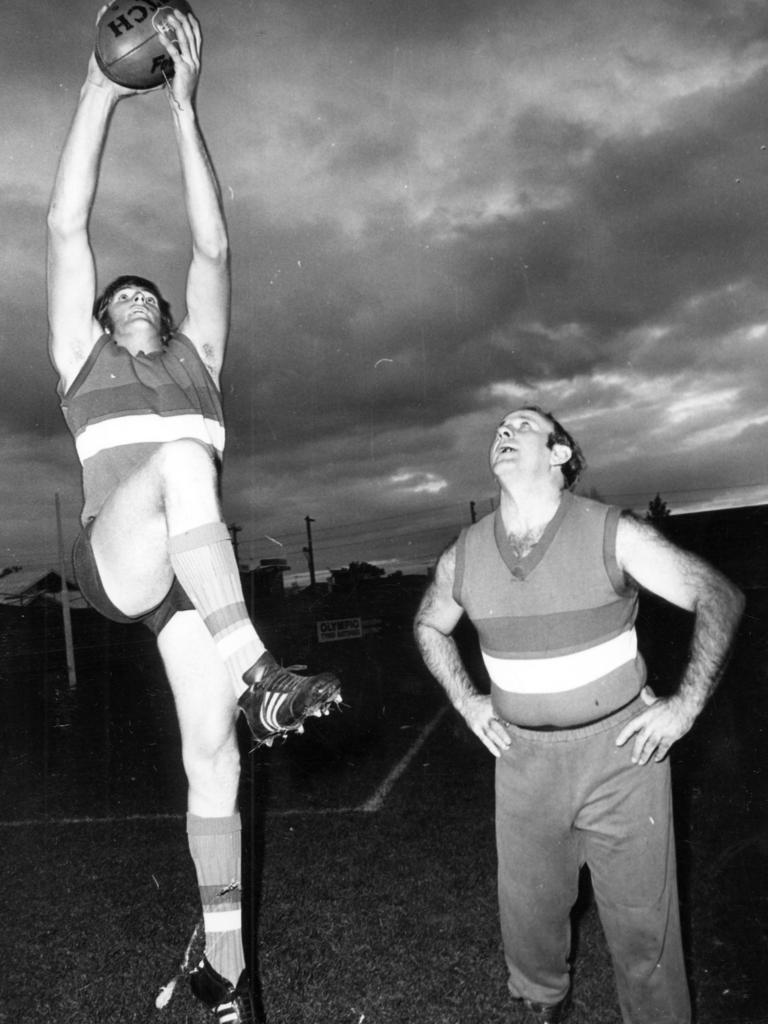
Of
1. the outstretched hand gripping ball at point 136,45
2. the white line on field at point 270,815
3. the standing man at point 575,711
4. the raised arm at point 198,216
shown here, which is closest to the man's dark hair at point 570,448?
the standing man at point 575,711

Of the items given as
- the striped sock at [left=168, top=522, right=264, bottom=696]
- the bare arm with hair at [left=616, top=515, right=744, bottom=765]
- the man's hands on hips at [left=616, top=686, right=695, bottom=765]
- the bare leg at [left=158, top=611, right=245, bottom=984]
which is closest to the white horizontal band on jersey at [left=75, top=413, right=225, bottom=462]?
the striped sock at [left=168, top=522, right=264, bottom=696]

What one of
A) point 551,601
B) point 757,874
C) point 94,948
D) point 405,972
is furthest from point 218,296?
point 757,874

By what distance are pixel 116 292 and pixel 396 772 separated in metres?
5.54

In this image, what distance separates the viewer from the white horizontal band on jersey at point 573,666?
254cm

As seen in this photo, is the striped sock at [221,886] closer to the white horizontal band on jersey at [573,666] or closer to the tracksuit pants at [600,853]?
the tracksuit pants at [600,853]

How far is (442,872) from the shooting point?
441 cm

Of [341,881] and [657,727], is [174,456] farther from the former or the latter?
[341,881]

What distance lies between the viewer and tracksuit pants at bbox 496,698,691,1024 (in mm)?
2420

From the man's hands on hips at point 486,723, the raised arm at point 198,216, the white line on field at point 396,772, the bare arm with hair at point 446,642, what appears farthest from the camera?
the white line on field at point 396,772

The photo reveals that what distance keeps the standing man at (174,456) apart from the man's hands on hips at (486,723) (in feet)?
2.82

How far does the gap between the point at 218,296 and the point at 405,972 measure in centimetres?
292

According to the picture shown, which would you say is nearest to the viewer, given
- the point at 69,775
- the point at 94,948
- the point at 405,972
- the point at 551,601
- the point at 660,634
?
the point at 551,601

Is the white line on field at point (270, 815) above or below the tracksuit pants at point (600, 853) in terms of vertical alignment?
below

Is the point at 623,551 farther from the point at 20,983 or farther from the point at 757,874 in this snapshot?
the point at 20,983
